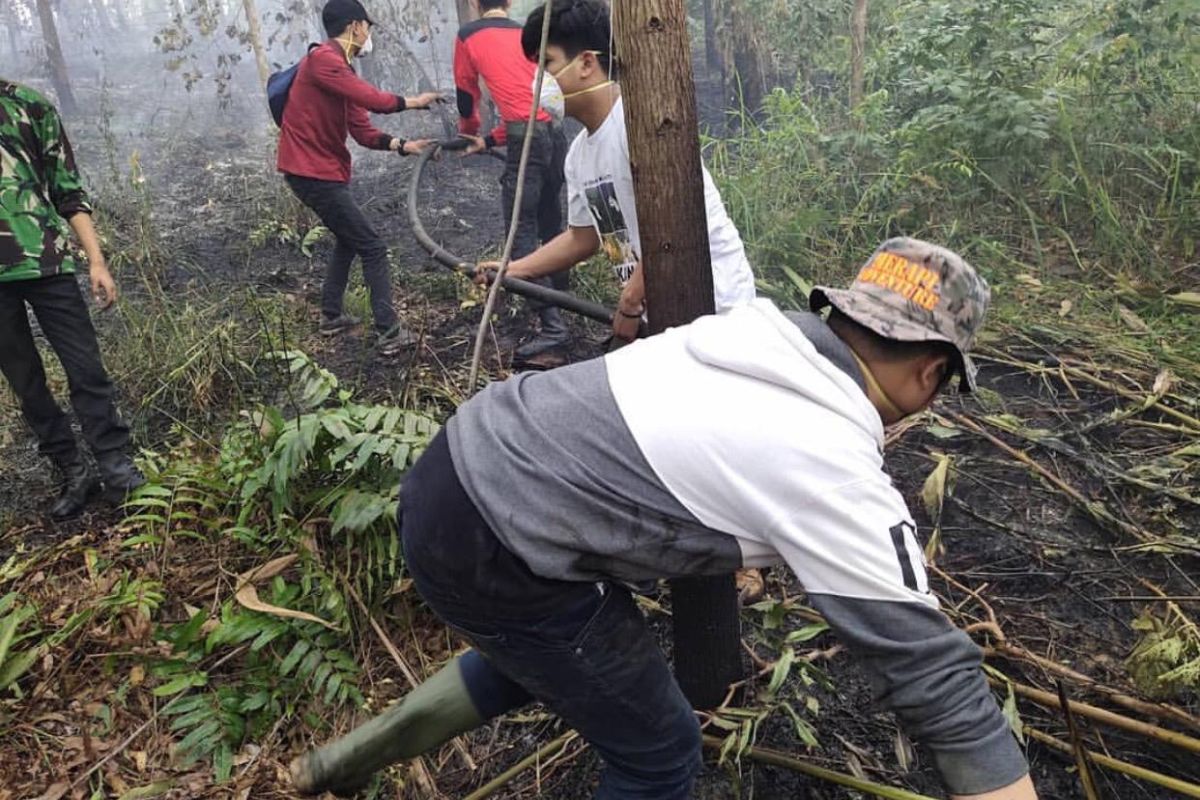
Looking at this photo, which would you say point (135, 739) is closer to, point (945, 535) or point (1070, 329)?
point (945, 535)

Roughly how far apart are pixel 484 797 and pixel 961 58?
528 cm

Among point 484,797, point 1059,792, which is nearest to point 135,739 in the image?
point 484,797

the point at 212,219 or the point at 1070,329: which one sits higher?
the point at 212,219

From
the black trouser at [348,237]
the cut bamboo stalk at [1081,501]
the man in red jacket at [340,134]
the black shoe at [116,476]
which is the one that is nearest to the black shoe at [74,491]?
the black shoe at [116,476]

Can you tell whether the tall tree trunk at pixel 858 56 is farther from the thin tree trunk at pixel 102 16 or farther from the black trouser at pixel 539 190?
the thin tree trunk at pixel 102 16

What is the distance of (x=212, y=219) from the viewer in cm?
721

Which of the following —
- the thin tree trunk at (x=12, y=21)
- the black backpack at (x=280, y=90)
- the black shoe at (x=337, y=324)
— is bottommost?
the black shoe at (x=337, y=324)

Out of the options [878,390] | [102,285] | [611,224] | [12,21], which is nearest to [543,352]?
[611,224]

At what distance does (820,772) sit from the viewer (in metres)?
1.83

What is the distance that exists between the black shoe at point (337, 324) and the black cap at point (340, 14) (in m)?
1.66

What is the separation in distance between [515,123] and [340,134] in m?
1.01

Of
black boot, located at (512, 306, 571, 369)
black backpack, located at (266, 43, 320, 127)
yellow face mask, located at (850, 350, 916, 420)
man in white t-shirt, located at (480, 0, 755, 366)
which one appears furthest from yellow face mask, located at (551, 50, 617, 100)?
black backpack, located at (266, 43, 320, 127)

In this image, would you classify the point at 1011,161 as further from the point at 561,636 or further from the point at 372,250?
the point at 561,636

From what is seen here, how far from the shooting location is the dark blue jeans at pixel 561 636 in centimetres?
141
